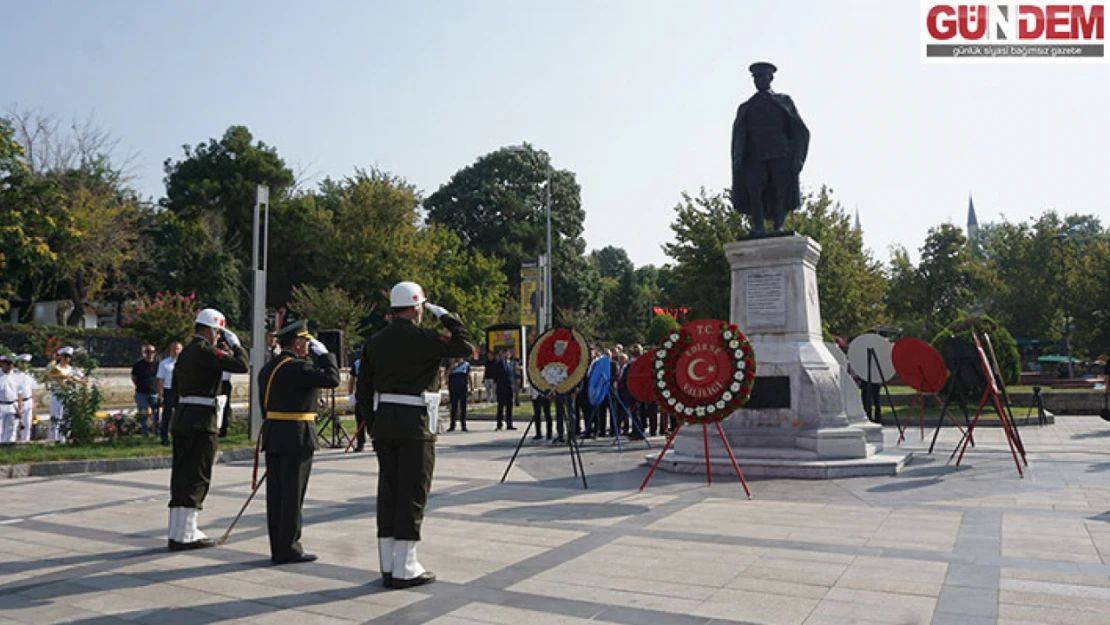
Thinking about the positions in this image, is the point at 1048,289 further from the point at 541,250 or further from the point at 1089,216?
the point at 1089,216

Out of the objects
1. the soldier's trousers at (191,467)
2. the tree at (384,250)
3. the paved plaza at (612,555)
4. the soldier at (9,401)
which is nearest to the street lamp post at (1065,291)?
the tree at (384,250)

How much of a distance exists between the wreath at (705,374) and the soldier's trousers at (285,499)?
15.5ft

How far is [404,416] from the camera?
5793mm

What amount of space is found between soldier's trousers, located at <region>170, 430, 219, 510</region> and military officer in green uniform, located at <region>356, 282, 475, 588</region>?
1975 millimetres

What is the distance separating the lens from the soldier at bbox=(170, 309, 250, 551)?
691 centimetres

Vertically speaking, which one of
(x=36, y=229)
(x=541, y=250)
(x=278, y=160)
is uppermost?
(x=278, y=160)

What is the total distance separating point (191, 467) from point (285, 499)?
46.9 inches

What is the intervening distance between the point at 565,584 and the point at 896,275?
5081 centimetres

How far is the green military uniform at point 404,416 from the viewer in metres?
5.70

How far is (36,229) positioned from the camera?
27.9 meters

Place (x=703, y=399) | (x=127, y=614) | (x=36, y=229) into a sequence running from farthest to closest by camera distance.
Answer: (x=36, y=229)
(x=703, y=399)
(x=127, y=614)

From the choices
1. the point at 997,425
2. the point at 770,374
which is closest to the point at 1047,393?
the point at 997,425

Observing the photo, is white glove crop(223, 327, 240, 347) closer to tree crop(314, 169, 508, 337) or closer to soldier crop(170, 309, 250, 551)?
soldier crop(170, 309, 250, 551)

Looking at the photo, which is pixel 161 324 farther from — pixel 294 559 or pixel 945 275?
pixel 945 275
